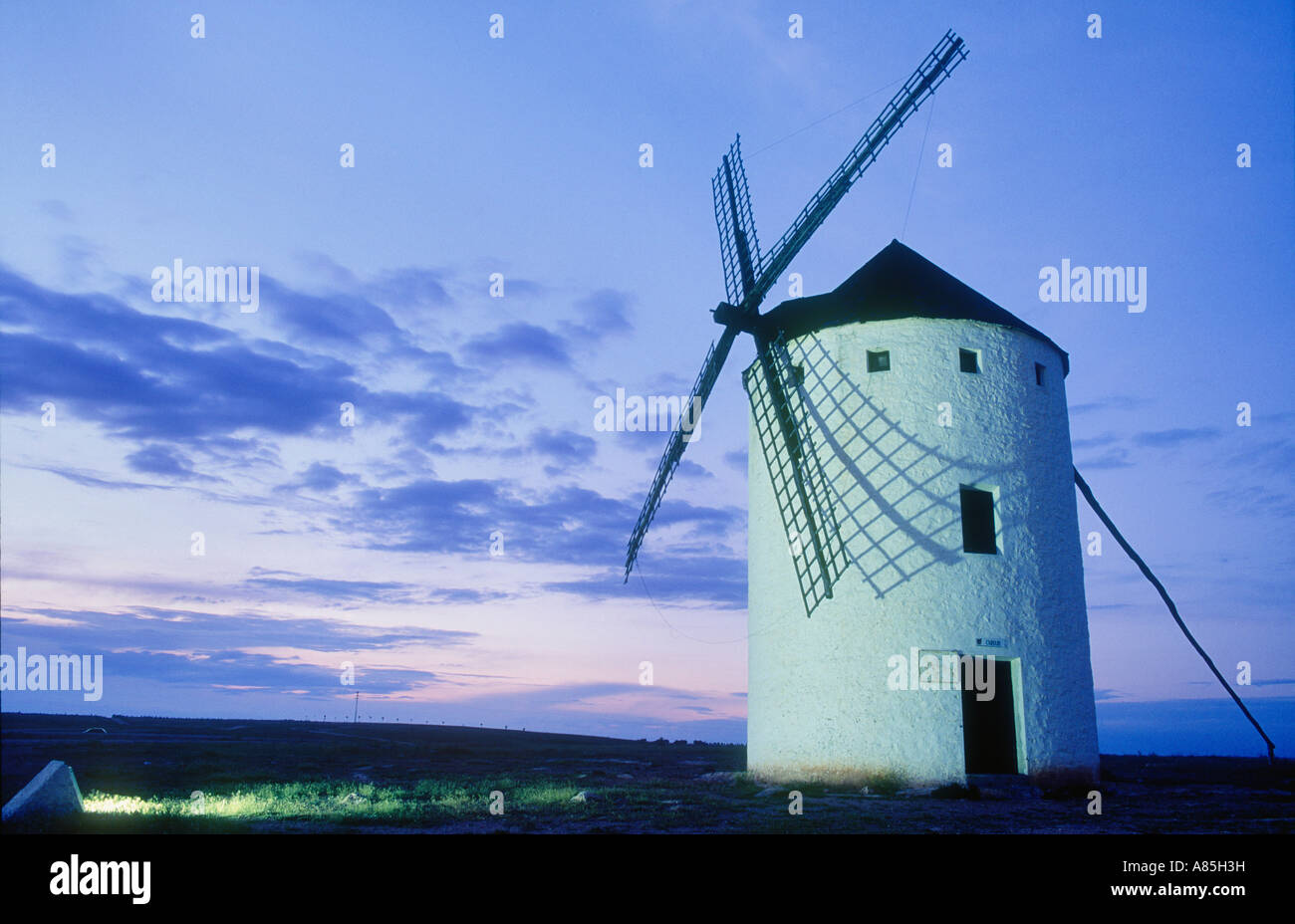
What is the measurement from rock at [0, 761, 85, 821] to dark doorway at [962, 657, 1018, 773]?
44.2 feet

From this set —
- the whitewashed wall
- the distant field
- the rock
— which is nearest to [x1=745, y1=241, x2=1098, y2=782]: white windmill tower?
the whitewashed wall

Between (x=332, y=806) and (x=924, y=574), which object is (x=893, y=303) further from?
(x=332, y=806)

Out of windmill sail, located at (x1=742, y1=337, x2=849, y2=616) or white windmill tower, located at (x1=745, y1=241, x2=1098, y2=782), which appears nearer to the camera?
white windmill tower, located at (x1=745, y1=241, x2=1098, y2=782)

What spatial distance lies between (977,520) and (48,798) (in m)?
14.6

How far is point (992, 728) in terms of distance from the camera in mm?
17234

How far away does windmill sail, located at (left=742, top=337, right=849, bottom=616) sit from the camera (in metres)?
16.0

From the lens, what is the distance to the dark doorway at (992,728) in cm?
1602

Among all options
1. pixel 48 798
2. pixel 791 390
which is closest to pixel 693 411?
pixel 791 390

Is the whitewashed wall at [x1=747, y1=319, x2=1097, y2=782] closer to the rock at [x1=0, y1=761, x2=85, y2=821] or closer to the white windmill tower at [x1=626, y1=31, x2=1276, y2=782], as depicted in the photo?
the white windmill tower at [x1=626, y1=31, x2=1276, y2=782]

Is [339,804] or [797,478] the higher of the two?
[797,478]

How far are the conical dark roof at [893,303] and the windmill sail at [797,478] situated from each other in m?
0.77
